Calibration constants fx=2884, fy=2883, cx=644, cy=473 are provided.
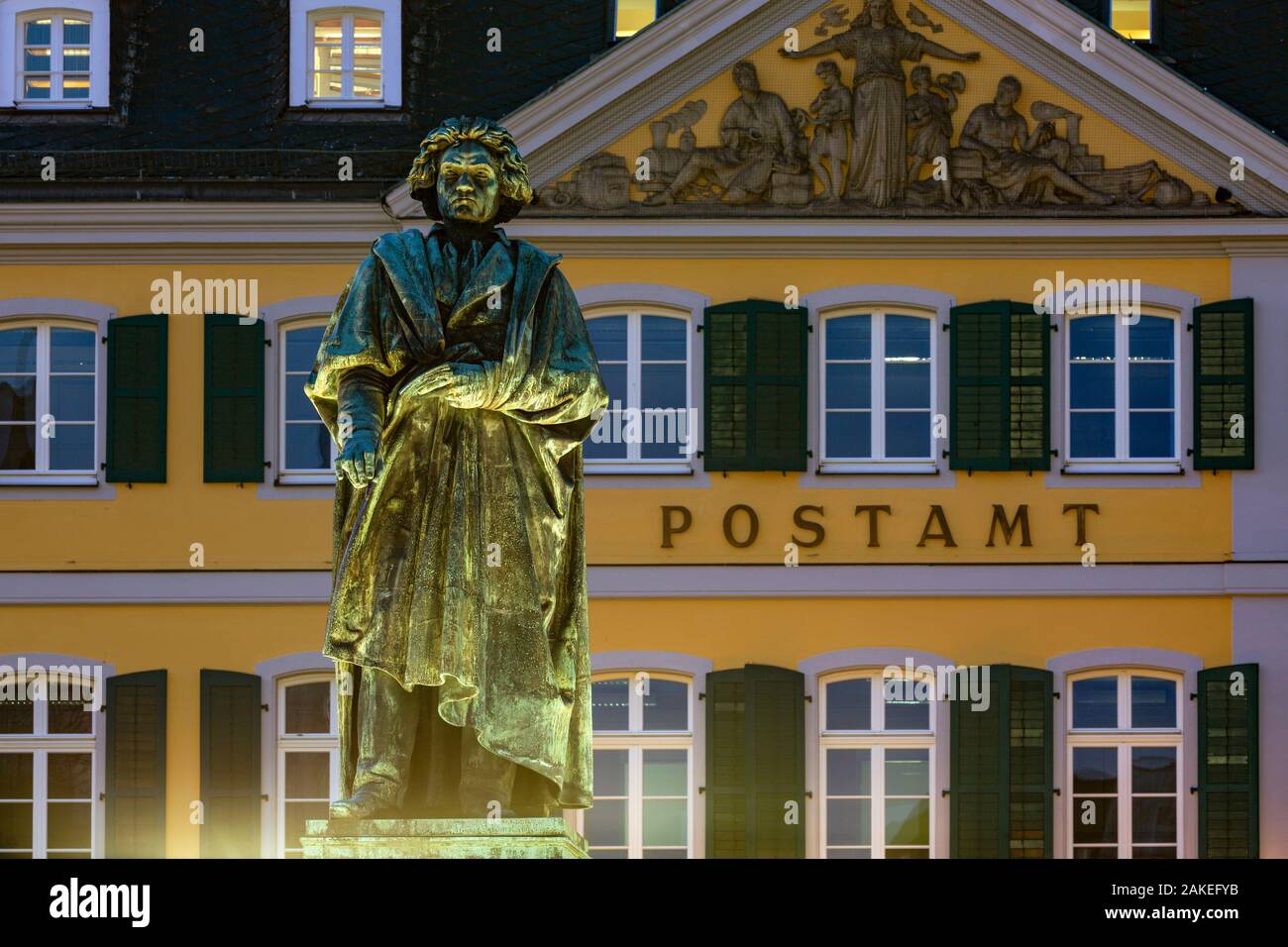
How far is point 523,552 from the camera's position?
6180 mm

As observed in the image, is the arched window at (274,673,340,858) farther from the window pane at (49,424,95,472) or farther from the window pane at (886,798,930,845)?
the window pane at (886,798,930,845)

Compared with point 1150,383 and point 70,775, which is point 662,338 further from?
point 70,775

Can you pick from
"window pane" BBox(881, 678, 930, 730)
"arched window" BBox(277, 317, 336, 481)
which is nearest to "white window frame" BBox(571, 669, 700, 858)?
"window pane" BBox(881, 678, 930, 730)

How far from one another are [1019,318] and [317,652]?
6.26 metres

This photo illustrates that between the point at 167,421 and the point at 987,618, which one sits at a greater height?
the point at 167,421

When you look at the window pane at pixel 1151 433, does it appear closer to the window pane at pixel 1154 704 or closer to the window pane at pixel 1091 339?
the window pane at pixel 1091 339

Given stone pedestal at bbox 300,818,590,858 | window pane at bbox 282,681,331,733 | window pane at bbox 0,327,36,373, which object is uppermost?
window pane at bbox 0,327,36,373

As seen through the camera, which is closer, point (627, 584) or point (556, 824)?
point (556, 824)

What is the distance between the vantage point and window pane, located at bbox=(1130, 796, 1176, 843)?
2269 cm

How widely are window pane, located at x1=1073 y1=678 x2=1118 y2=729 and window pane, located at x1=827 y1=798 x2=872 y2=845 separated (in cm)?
185

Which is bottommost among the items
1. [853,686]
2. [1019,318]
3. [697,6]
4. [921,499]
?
[853,686]

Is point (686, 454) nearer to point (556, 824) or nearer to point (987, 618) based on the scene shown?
point (987, 618)
